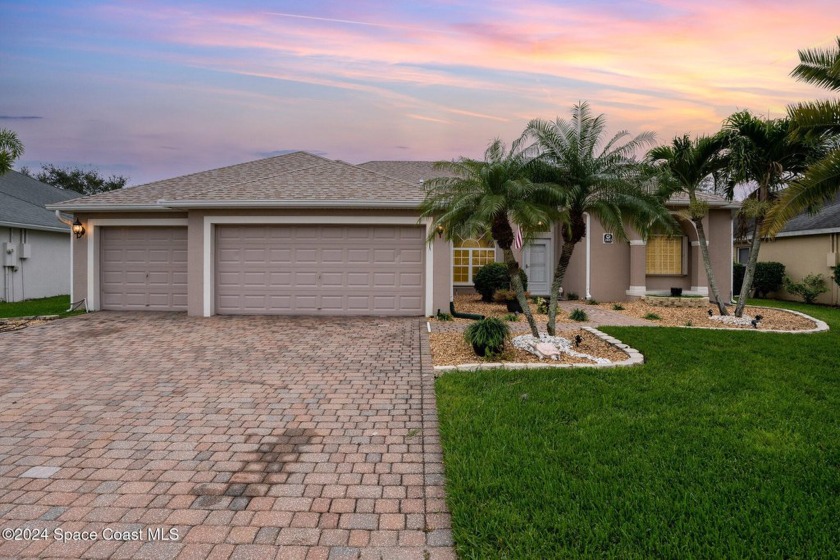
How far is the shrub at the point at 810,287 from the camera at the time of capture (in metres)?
15.6

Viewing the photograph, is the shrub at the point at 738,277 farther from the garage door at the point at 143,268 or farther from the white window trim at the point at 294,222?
the garage door at the point at 143,268

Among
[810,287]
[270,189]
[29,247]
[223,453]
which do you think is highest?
[270,189]

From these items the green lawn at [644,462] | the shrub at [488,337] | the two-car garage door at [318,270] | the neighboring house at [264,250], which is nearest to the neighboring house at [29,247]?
the neighboring house at [264,250]

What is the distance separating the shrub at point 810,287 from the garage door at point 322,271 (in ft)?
47.5

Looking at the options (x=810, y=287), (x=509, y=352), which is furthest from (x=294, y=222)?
(x=810, y=287)

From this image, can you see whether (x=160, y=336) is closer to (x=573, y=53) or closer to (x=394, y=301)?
(x=394, y=301)

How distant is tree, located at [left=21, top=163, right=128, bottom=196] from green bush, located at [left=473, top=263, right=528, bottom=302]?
1479 inches

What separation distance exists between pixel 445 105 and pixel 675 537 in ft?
47.6

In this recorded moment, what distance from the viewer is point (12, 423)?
4.32 metres

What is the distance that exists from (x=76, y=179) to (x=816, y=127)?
4847cm

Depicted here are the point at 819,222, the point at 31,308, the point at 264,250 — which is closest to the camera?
the point at 264,250

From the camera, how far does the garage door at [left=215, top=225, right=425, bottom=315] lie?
451 inches

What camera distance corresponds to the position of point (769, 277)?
693 inches

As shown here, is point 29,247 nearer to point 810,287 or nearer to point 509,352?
point 509,352
